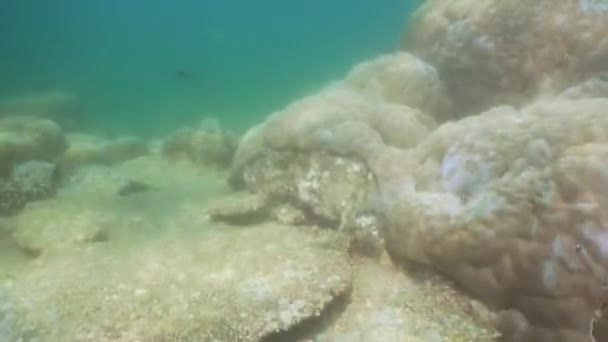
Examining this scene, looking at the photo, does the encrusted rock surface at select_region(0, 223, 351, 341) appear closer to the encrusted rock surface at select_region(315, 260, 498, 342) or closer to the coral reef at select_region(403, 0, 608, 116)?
the encrusted rock surface at select_region(315, 260, 498, 342)

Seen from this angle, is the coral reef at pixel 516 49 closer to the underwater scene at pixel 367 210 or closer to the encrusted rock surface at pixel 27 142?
the underwater scene at pixel 367 210

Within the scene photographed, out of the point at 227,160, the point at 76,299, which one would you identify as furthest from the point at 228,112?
the point at 76,299

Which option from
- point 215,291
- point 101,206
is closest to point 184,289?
point 215,291

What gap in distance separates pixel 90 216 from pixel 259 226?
111 inches

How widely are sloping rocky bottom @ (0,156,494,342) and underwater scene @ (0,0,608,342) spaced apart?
0.02 metres

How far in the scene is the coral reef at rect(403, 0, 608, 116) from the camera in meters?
7.62

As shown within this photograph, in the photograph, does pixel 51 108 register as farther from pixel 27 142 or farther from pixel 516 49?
pixel 516 49

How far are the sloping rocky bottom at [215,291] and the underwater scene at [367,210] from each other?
2cm

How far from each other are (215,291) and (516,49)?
6.29 meters

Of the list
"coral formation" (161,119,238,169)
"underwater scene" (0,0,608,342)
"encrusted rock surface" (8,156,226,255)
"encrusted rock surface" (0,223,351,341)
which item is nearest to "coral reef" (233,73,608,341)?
"underwater scene" (0,0,608,342)

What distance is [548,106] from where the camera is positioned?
579 cm

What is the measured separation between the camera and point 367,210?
249 inches

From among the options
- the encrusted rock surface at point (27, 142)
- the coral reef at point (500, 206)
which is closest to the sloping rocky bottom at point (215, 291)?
the coral reef at point (500, 206)

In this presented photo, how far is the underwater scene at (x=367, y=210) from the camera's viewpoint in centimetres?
467
